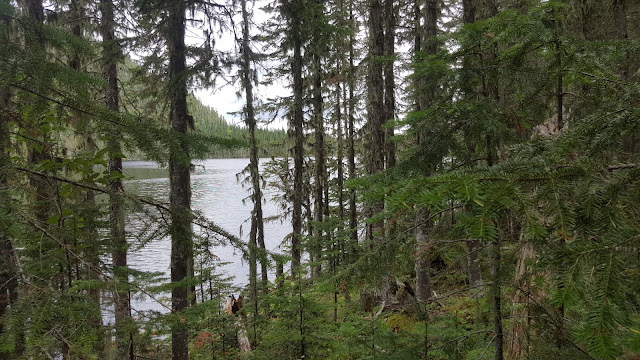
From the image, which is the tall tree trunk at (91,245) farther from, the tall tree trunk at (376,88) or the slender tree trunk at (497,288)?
the tall tree trunk at (376,88)

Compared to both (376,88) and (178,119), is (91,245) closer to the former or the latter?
(178,119)

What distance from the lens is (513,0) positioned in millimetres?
11000

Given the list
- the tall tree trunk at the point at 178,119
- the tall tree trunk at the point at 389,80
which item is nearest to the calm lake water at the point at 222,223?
the tall tree trunk at the point at 178,119

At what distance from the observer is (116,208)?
6176 mm

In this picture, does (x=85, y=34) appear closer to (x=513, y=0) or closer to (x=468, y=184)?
(x=468, y=184)

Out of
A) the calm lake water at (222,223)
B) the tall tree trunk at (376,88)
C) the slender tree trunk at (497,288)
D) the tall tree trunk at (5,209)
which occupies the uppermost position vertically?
the tall tree trunk at (376,88)

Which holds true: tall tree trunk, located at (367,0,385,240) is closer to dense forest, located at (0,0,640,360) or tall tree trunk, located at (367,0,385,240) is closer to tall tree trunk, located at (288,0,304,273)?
tall tree trunk, located at (288,0,304,273)

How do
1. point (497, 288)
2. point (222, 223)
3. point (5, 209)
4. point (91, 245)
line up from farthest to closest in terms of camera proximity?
point (222, 223)
point (91, 245)
point (497, 288)
point (5, 209)

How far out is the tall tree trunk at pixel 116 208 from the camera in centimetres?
341

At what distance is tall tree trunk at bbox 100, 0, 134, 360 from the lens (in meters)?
3.41

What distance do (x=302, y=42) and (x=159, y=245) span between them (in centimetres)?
2054

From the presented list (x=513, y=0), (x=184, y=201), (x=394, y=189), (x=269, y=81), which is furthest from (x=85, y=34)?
(x=513, y=0)

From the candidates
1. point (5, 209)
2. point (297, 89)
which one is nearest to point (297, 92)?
point (297, 89)

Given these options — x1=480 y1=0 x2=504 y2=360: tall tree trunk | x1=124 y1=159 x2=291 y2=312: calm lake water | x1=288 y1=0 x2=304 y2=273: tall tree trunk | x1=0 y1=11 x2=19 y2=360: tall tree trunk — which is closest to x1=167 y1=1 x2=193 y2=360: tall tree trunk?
x1=124 y1=159 x2=291 y2=312: calm lake water
